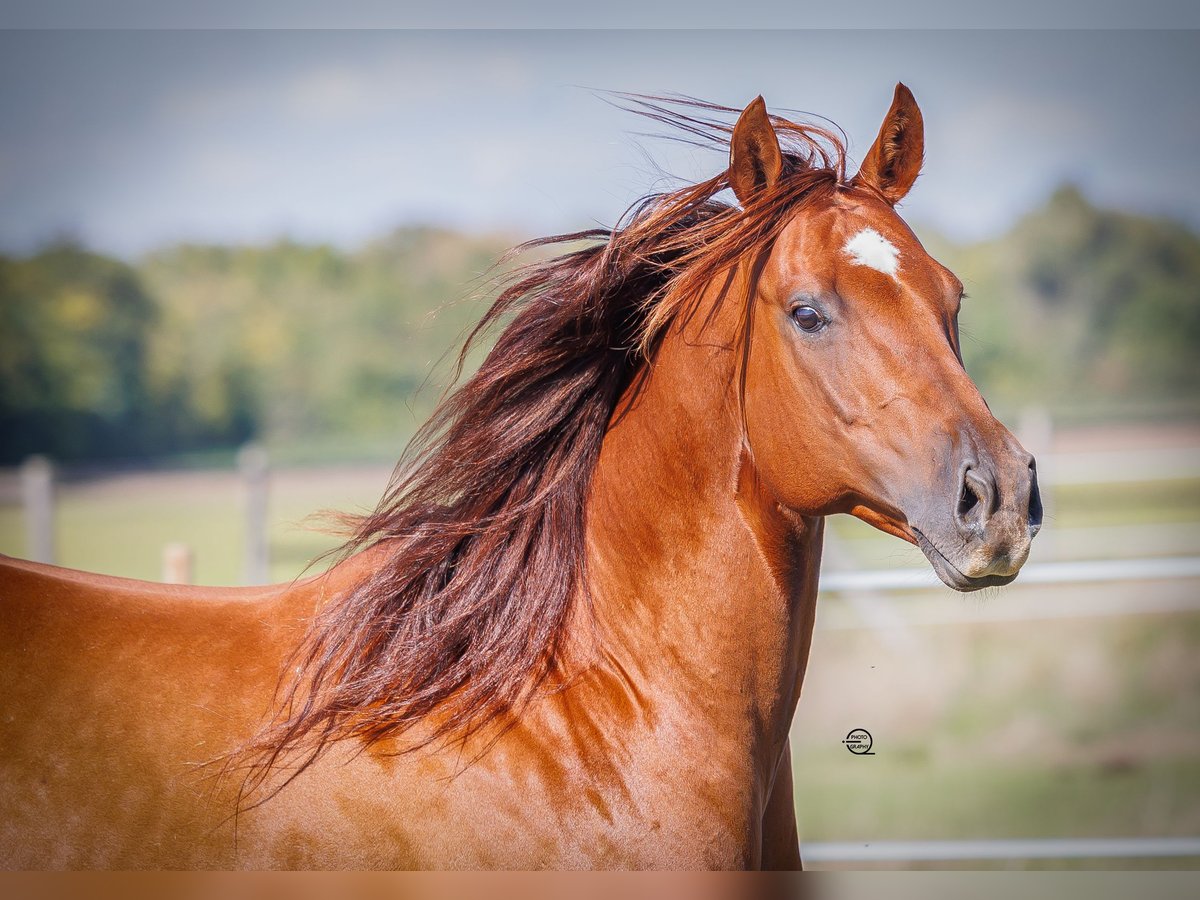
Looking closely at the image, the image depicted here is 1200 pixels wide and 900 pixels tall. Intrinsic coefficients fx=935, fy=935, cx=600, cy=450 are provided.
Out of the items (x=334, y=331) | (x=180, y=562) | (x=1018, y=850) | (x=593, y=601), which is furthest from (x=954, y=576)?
(x=334, y=331)

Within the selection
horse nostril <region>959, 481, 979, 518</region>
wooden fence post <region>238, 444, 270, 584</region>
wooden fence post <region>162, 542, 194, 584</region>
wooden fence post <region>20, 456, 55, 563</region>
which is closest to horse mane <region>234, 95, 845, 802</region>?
horse nostril <region>959, 481, 979, 518</region>

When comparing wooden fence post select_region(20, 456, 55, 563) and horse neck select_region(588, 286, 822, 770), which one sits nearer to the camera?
horse neck select_region(588, 286, 822, 770)

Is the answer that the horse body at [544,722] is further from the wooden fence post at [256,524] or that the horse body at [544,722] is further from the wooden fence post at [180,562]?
the wooden fence post at [256,524]

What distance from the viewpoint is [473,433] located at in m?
1.66

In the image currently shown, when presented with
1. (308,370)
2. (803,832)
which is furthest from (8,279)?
(803,832)

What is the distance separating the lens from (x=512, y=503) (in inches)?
63.7

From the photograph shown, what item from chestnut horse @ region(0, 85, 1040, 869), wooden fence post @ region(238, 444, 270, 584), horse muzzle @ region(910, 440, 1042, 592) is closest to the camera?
horse muzzle @ region(910, 440, 1042, 592)

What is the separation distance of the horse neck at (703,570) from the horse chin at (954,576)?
0.69 ft

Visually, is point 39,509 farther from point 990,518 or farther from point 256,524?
point 990,518

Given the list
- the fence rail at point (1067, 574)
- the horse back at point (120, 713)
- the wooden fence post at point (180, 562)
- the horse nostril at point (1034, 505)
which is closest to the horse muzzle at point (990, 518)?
the horse nostril at point (1034, 505)

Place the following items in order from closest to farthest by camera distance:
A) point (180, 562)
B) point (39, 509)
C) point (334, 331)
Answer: point (180, 562), point (39, 509), point (334, 331)

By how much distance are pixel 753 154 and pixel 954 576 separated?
2.40ft

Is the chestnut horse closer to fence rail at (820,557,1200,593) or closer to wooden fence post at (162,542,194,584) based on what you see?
fence rail at (820,557,1200,593)

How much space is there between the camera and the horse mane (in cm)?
151
